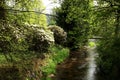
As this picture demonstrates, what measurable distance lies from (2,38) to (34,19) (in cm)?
252

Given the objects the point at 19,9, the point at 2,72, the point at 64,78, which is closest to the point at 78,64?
the point at 64,78

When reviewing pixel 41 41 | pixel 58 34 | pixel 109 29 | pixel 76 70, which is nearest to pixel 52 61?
pixel 41 41

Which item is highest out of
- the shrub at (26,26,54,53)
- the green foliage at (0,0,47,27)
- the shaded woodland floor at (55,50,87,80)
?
the green foliage at (0,0,47,27)

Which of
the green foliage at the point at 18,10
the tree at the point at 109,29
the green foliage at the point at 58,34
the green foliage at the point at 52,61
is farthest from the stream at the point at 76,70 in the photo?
the green foliage at the point at 18,10

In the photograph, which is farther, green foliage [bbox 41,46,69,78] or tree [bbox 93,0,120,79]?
green foliage [bbox 41,46,69,78]

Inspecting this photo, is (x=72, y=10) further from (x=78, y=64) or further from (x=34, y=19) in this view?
(x=78, y=64)

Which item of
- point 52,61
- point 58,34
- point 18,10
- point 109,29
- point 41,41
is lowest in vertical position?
point 52,61

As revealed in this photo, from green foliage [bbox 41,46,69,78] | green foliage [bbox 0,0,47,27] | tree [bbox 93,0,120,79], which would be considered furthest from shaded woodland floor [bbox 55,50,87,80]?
green foliage [bbox 0,0,47,27]

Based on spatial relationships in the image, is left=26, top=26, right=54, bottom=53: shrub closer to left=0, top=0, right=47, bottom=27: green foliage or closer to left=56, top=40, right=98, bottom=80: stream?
left=56, top=40, right=98, bottom=80: stream

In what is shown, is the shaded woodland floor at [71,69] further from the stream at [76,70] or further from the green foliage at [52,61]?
the green foliage at [52,61]

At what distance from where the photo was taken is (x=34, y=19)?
12.3m

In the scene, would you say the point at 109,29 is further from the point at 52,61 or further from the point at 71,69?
the point at 52,61

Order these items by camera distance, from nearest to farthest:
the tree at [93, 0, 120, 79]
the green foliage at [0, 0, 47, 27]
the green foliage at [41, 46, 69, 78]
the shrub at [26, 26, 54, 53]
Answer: the green foliage at [0, 0, 47, 27]
the tree at [93, 0, 120, 79]
the green foliage at [41, 46, 69, 78]
the shrub at [26, 26, 54, 53]

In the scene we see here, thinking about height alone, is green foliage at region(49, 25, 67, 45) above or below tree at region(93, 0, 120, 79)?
below
